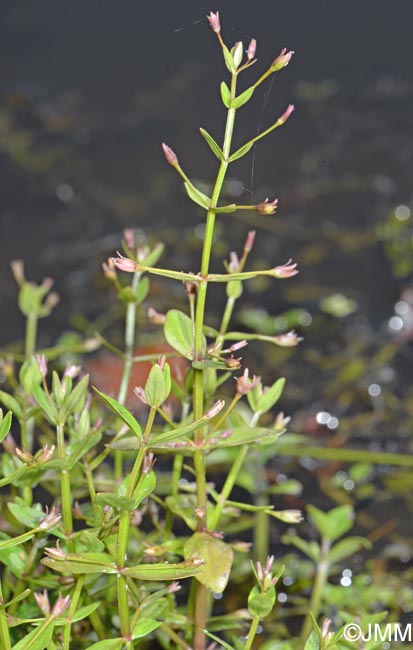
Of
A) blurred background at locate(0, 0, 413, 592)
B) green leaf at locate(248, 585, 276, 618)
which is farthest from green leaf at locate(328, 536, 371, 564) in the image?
green leaf at locate(248, 585, 276, 618)

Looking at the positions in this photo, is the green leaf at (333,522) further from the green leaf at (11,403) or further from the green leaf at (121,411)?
the green leaf at (121,411)

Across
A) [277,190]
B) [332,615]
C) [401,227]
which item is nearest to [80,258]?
[277,190]

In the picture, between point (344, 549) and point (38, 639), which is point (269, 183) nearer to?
point (344, 549)

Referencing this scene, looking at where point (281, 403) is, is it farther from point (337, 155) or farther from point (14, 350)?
point (337, 155)

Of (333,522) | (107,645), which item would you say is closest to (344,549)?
(333,522)

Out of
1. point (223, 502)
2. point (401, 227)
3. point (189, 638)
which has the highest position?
point (223, 502)

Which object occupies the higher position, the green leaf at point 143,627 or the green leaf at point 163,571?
the green leaf at point 163,571

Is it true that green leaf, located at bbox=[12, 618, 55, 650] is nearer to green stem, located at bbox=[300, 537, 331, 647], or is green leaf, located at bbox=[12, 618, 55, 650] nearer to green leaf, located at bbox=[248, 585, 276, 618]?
green leaf, located at bbox=[248, 585, 276, 618]

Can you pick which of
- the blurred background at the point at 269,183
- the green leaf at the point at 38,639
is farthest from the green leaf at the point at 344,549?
the green leaf at the point at 38,639
